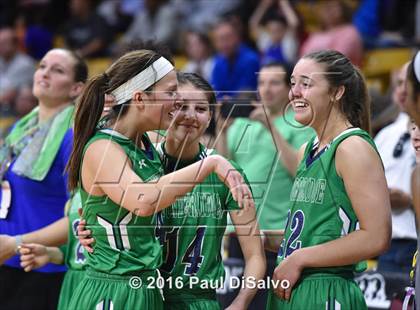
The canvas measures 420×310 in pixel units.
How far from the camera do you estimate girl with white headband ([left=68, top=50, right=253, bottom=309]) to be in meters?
3.61

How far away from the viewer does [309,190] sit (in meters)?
3.66

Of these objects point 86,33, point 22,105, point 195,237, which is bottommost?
point 195,237

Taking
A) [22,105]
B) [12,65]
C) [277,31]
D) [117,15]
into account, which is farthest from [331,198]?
[117,15]

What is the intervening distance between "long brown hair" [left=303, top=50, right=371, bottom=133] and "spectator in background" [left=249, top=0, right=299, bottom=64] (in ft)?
16.1

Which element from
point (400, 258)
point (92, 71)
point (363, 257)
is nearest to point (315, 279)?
point (363, 257)

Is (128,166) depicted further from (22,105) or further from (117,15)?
(117,15)

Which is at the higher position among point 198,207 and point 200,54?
point 200,54

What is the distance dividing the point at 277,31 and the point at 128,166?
581cm

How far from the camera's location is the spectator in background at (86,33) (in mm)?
11280

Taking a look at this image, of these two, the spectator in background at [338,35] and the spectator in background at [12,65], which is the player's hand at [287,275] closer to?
the spectator in background at [338,35]

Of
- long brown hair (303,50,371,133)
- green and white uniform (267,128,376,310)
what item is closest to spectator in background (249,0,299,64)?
long brown hair (303,50,371,133)

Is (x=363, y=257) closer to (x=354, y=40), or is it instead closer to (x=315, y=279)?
(x=315, y=279)

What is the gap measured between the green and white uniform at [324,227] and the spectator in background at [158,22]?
23.5ft

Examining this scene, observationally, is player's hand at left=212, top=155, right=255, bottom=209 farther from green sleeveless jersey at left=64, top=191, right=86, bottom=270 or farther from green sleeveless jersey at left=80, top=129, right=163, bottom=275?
green sleeveless jersey at left=64, top=191, right=86, bottom=270
